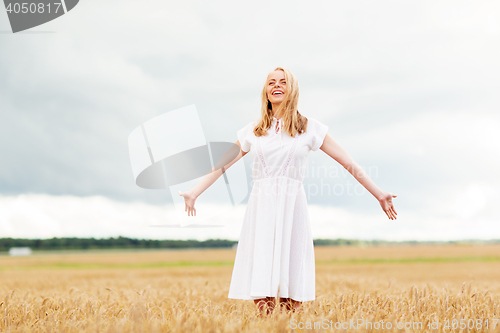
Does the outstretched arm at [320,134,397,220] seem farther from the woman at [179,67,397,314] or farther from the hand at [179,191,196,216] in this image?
the hand at [179,191,196,216]

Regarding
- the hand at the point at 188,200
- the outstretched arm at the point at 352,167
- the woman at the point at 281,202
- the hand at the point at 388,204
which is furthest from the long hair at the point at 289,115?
the hand at the point at 388,204

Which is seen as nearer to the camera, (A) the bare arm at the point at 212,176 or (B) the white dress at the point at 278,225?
(B) the white dress at the point at 278,225

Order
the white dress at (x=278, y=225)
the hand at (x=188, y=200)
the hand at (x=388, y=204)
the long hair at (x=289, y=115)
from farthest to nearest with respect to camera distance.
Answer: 1. the hand at (x=188, y=200)
2. the hand at (x=388, y=204)
3. the long hair at (x=289, y=115)
4. the white dress at (x=278, y=225)

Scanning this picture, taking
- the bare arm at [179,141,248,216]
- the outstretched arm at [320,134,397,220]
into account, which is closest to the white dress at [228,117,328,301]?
the outstretched arm at [320,134,397,220]

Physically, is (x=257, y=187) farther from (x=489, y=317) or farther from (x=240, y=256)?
(x=489, y=317)

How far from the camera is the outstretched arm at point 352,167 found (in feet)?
14.1

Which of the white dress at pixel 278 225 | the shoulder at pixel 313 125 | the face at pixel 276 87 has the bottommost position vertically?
the white dress at pixel 278 225

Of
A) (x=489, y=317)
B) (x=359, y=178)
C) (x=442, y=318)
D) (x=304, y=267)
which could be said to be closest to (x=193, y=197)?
(x=304, y=267)

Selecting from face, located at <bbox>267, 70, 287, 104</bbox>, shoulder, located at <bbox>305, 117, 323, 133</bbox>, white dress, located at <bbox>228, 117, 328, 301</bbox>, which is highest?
face, located at <bbox>267, 70, 287, 104</bbox>

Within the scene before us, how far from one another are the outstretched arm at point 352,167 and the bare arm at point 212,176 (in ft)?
2.90

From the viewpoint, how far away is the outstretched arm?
14.1ft

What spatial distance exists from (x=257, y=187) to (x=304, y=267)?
2.92 ft

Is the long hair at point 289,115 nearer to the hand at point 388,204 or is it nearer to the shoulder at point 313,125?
the shoulder at point 313,125

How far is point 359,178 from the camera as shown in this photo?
4.37m
